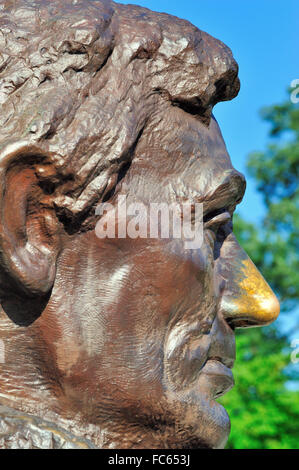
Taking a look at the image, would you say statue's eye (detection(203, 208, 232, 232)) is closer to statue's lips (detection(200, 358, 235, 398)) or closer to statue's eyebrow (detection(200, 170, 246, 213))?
statue's eyebrow (detection(200, 170, 246, 213))

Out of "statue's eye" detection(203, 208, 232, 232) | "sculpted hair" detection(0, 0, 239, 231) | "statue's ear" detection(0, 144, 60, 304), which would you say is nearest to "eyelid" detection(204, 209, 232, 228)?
"statue's eye" detection(203, 208, 232, 232)

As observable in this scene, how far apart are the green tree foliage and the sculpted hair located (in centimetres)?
933

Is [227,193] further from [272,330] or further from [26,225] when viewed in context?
[272,330]

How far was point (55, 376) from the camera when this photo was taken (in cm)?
185

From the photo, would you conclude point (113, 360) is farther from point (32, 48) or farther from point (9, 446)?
point (32, 48)

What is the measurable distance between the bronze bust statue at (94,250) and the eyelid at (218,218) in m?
0.09

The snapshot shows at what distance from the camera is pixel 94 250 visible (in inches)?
73.3

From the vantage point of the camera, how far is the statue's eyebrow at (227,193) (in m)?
2.03

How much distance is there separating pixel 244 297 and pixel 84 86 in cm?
73

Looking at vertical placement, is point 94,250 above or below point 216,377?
above

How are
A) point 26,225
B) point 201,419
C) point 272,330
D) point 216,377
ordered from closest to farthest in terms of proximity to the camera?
point 26,225 → point 201,419 → point 216,377 → point 272,330

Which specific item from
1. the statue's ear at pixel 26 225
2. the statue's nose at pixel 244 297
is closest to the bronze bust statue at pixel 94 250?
the statue's ear at pixel 26 225

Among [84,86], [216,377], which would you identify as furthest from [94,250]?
[216,377]

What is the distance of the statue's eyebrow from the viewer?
2033 millimetres
